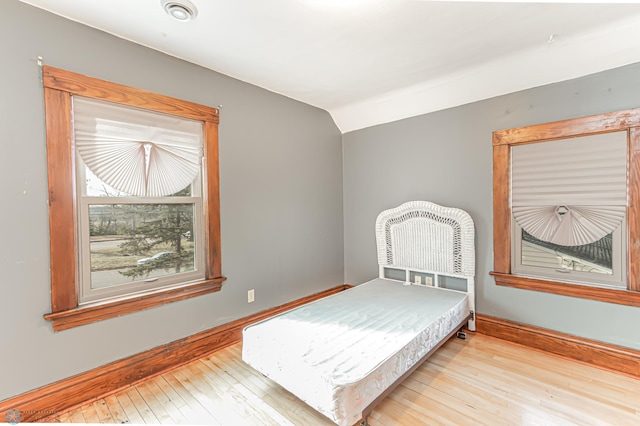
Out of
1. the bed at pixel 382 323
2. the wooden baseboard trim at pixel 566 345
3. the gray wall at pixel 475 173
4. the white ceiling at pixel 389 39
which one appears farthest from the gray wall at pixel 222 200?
the wooden baseboard trim at pixel 566 345

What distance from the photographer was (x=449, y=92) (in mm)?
2777

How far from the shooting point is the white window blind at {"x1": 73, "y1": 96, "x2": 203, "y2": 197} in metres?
1.90

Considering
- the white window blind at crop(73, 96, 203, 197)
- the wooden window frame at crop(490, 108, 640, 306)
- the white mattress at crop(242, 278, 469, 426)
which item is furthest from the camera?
the wooden window frame at crop(490, 108, 640, 306)

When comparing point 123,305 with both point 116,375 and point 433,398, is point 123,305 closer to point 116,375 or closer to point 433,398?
point 116,375

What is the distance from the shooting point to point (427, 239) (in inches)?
118

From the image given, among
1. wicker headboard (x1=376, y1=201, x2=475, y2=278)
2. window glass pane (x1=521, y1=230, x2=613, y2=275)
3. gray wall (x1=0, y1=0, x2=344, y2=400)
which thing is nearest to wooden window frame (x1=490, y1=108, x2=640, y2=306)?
window glass pane (x1=521, y1=230, x2=613, y2=275)

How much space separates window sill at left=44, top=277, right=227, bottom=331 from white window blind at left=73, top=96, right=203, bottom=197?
0.78 meters

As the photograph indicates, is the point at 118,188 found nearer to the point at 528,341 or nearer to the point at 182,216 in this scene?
the point at 182,216

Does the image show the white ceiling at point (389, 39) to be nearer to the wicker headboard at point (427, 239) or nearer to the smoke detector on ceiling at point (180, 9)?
the smoke detector on ceiling at point (180, 9)

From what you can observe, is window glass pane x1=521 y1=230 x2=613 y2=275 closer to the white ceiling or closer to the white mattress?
the white mattress

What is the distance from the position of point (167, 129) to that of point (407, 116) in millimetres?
2451

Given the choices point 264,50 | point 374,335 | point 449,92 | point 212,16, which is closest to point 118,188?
point 212,16

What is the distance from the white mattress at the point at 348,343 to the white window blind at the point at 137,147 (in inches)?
53.1

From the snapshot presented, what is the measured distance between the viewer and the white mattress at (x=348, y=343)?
1.49 m
